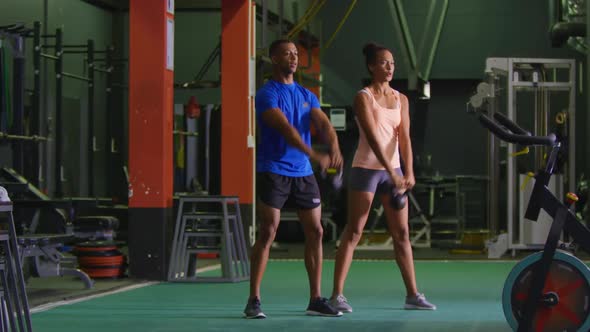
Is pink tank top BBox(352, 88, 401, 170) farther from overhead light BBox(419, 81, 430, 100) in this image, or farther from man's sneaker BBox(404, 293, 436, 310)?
overhead light BBox(419, 81, 430, 100)

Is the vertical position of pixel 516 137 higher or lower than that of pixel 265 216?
higher

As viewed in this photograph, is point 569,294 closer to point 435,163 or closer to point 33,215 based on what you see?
point 33,215

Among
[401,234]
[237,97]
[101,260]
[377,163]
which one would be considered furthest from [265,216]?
[237,97]

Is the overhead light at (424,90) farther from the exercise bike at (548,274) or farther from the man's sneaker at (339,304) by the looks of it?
the exercise bike at (548,274)

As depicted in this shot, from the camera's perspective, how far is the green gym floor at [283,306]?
551cm

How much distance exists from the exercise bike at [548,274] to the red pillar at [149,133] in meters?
4.19

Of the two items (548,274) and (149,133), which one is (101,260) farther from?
(548,274)

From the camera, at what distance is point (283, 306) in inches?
256

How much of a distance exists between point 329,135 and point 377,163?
47 cm

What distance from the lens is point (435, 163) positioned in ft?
54.0

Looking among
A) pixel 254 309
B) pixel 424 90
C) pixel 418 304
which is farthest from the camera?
pixel 424 90

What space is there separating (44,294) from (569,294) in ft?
13.6

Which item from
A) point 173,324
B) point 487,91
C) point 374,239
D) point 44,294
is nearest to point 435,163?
point 374,239

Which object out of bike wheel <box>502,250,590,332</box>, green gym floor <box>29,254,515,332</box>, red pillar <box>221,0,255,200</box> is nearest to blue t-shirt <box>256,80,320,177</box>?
green gym floor <box>29,254,515,332</box>
